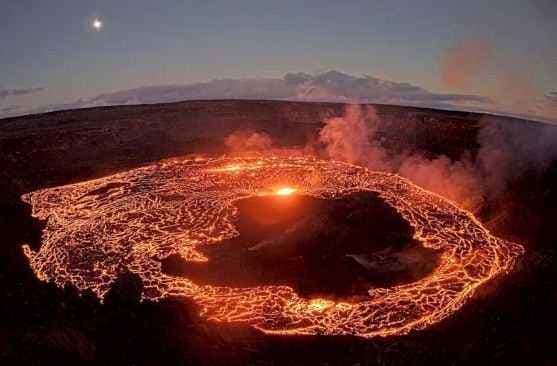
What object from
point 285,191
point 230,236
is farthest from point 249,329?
point 285,191

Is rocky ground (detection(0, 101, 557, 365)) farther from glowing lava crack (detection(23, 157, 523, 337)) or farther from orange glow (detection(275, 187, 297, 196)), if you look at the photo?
orange glow (detection(275, 187, 297, 196))

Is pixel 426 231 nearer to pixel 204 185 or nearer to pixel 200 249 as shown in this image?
pixel 200 249

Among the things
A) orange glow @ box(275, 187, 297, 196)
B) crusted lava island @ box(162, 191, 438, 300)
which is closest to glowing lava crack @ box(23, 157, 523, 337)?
orange glow @ box(275, 187, 297, 196)

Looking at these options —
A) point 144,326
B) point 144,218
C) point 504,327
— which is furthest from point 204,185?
point 504,327

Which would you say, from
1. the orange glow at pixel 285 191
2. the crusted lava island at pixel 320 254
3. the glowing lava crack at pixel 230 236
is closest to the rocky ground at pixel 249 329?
the glowing lava crack at pixel 230 236

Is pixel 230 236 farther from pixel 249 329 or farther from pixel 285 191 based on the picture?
pixel 249 329

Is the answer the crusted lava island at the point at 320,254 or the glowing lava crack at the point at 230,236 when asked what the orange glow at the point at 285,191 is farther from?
the crusted lava island at the point at 320,254
